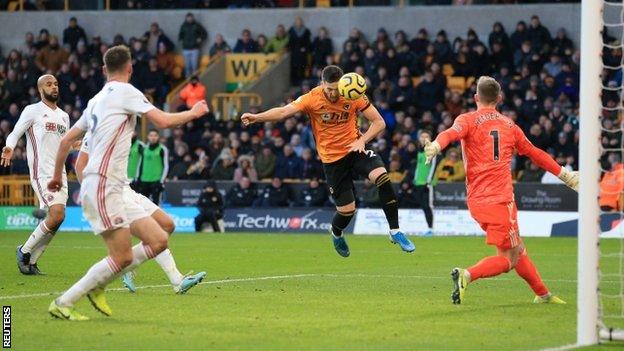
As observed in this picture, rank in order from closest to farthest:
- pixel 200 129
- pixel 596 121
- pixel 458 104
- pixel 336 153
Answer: pixel 596 121 → pixel 336 153 → pixel 458 104 → pixel 200 129

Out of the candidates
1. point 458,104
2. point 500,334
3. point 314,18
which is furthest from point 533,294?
point 314,18

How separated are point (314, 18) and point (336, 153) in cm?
2237

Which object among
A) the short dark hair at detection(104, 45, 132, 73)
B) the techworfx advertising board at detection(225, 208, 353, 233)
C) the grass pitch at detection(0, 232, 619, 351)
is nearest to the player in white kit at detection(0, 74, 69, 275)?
the grass pitch at detection(0, 232, 619, 351)

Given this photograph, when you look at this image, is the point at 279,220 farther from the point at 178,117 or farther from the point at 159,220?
the point at 178,117

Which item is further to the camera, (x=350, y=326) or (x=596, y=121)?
(x=350, y=326)

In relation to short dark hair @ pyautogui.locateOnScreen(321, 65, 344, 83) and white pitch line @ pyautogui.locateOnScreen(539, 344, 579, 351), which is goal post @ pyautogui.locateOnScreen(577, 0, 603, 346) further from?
short dark hair @ pyautogui.locateOnScreen(321, 65, 344, 83)

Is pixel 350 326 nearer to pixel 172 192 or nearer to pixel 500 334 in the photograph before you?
pixel 500 334

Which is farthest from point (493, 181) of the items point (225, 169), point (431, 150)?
point (225, 169)

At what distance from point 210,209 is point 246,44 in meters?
8.81

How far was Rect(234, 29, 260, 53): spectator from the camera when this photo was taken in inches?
1502

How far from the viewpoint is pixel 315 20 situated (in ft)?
126

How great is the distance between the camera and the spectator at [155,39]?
126 feet

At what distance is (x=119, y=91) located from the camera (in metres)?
11.2

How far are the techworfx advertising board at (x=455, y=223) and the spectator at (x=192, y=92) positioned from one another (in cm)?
800
